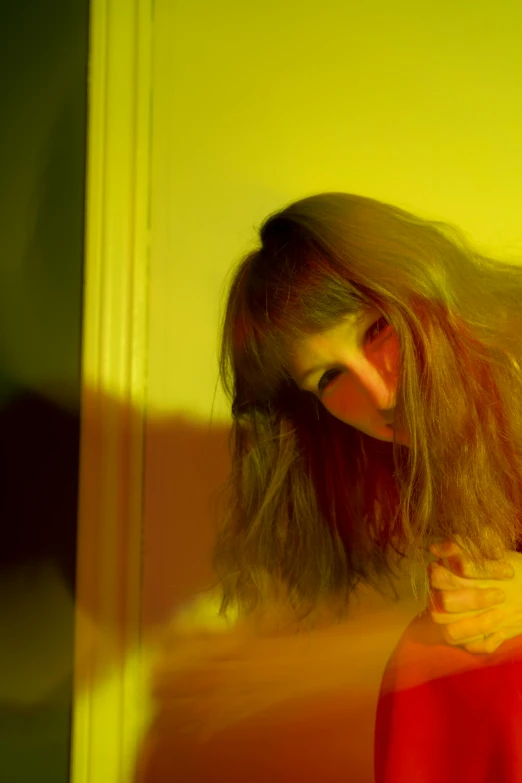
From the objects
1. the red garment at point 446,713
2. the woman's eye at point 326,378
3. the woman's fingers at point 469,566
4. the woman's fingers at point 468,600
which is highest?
the woman's eye at point 326,378

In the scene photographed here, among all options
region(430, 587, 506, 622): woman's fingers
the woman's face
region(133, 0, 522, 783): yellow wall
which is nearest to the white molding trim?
region(133, 0, 522, 783): yellow wall

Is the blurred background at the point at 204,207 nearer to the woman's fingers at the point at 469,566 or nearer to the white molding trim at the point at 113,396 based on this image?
the white molding trim at the point at 113,396

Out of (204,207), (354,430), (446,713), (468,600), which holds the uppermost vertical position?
(204,207)

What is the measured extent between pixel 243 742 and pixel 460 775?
195 millimetres

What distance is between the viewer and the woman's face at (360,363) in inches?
19.3

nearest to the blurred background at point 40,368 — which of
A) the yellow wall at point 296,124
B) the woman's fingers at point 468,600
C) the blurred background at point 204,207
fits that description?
the blurred background at point 204,207

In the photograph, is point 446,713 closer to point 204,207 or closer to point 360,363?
point 360,363

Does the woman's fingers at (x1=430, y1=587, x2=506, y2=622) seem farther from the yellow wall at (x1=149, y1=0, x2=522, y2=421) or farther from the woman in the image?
the yellow wall at (x1=149, y1=0, x2=522, y2=421)

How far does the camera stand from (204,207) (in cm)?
60

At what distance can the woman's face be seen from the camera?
49 centimetres

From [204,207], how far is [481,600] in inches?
18.5

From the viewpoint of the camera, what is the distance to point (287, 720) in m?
0.52

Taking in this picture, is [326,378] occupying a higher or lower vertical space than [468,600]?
higher

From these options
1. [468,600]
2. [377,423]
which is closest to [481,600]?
[468,600]
